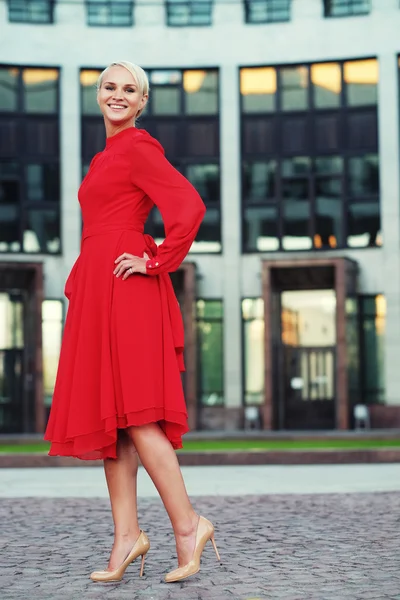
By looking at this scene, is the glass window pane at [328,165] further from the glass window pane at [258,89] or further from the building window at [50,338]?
the building window at [50,338]

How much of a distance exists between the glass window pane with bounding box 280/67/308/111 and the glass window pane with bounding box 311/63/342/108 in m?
0.29

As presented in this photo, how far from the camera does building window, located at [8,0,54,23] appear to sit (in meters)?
34.8

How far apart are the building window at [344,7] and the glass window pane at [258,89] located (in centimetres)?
227

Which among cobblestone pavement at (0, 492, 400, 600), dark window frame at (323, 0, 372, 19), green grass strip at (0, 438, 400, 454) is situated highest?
dark window frame at (323, 0, 372, 19)

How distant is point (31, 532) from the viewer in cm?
779

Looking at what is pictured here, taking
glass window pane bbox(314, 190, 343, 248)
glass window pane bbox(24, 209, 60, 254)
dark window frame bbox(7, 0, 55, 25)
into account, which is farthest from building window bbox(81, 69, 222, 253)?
glass window pane bbox(314, 190, 343, 248)

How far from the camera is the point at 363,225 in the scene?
33969mm

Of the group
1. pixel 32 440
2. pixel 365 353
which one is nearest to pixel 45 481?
pixel 32 440

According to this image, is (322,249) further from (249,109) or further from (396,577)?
(396,577)

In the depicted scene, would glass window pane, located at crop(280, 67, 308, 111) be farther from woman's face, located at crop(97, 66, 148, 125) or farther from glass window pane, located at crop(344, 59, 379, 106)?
woman's face, located at crop(97, 66, 148, 125)

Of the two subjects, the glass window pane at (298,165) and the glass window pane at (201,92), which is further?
the glass window pane at (201,92)

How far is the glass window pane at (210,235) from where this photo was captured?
3472 centimetres

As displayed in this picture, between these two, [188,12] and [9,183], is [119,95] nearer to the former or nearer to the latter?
[9,183]

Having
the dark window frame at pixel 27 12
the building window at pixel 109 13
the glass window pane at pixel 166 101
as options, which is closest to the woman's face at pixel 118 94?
the glass window pane at pixel 166 101
